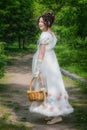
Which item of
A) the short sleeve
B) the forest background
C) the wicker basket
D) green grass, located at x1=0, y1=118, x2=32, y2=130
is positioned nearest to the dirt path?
green grass, located at x1=0, y1=118, x2=32, y2=130

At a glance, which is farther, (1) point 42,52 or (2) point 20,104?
(2) point 20,104

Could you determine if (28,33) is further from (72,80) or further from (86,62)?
(72,80)

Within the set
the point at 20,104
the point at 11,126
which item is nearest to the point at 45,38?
the point at 11,126

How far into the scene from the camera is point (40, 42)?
27.6 feet

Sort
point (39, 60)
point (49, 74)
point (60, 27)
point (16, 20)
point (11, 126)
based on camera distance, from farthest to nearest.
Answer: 1. point (16, 20)
2. point (60, 27)
3. point (49, 74)
4. point (39, 60)
5. point (11, 126)

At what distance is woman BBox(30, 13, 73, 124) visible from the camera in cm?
838

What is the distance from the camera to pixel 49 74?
28.0ft

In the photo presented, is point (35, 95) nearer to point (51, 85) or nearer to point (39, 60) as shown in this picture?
point (51, 85)

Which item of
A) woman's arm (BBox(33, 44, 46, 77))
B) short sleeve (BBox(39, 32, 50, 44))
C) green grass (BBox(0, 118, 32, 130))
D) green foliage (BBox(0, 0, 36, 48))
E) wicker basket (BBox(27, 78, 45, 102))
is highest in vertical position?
short sleeve (BBox(39, 32, 50, 44))

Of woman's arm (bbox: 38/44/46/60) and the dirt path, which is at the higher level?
woman's arm (bbox: 38/44/46/60)

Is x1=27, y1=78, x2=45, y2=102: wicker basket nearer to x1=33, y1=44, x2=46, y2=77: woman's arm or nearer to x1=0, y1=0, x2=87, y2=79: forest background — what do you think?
x1=33, y1=44, x2=46, y2=77: woman's arm

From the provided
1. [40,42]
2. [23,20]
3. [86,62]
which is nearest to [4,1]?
[23,20]

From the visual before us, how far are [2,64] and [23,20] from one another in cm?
2836

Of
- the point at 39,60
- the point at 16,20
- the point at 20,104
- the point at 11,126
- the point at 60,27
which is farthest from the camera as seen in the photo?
the point at 16,20
